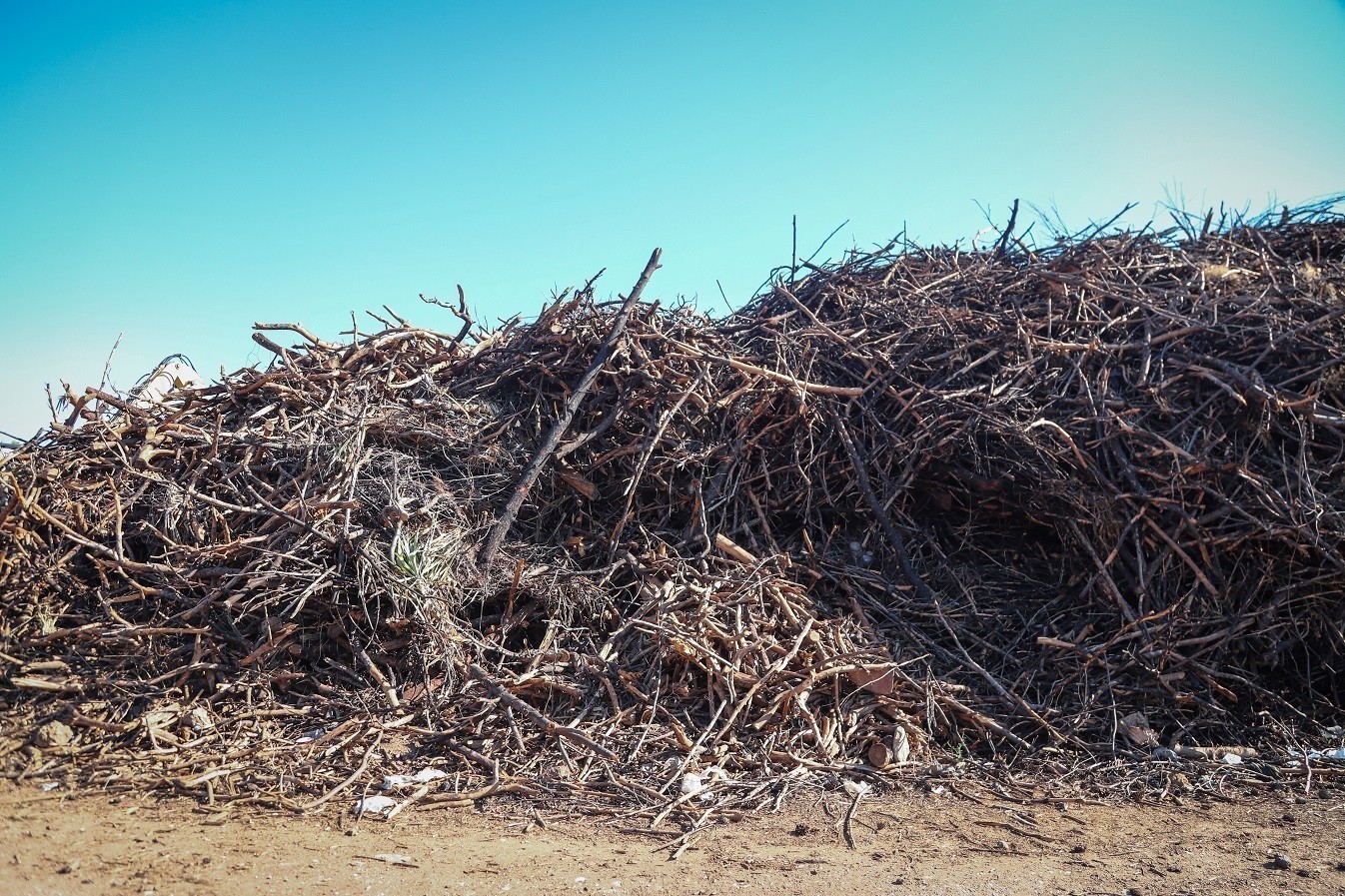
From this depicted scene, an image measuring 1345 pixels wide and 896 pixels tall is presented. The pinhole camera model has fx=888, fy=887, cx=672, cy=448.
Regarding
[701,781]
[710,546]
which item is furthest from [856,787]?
[710,546]

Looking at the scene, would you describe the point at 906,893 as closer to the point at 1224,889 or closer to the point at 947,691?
the point at 1224,889

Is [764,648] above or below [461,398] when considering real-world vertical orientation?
below

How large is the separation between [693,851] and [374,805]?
4.52 feet

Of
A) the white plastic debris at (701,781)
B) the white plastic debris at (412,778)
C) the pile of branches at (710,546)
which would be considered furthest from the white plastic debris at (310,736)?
the white plastic debris at (701,781)

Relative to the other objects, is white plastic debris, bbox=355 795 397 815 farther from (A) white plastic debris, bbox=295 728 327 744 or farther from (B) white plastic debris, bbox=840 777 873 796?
(B) white plastic debris, bbox=840 777 873 796

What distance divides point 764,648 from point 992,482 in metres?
1.86

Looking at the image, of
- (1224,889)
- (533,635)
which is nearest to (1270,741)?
(1224,889)

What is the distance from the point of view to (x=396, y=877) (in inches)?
119

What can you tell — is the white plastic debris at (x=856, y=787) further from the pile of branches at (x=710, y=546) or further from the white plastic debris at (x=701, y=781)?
the white plastic debris at (x=701, y=781)

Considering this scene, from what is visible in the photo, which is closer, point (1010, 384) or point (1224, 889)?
point (1224, 889)

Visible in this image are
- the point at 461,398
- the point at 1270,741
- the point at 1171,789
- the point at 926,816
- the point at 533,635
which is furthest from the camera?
the point at 461,398

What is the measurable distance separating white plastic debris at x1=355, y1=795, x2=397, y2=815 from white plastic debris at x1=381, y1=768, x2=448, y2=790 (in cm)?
10

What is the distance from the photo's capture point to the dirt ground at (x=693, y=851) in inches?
117

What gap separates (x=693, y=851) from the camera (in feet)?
10.9
